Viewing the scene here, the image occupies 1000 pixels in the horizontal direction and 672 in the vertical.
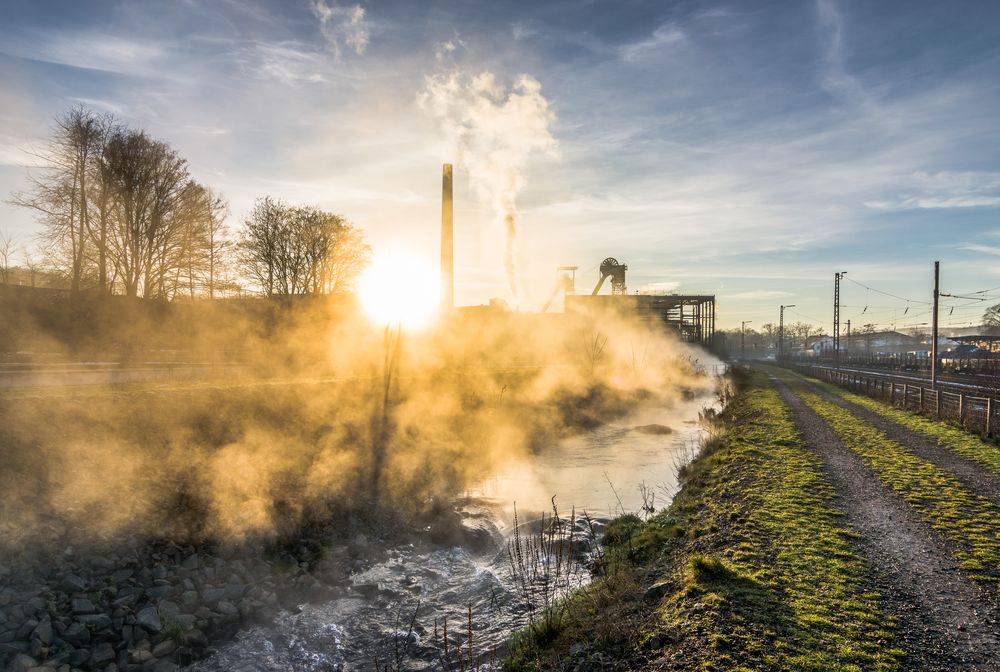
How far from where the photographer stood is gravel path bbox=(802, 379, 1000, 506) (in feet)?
35.2

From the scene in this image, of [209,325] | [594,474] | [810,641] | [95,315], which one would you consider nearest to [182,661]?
[810,641]

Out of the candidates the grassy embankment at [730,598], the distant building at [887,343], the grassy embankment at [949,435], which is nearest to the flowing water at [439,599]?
the grassy embankment at [730,598]

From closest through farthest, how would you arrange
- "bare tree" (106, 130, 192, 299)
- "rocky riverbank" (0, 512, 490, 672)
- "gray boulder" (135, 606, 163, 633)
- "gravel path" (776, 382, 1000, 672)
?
"gravel path" (776, 382, 1000, 672), "rocky riverbank" (0, 512, 490, 672), "gray boulder" (135, 606, 163, 633), "bare tree" (106, 130, 192, 299)

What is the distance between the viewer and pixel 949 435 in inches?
640

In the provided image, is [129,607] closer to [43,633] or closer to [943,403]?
[43,633]

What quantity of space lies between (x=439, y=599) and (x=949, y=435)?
1627cm

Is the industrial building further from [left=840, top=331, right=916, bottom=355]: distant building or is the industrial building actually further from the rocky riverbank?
[left=840, top=331, right=916, bottom=355]: distant building

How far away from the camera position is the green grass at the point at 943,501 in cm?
738

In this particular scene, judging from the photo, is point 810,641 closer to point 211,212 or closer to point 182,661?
point 182,661

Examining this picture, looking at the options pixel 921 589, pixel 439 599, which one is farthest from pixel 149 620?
pixel 921 589

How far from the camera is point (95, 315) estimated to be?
1091 inches

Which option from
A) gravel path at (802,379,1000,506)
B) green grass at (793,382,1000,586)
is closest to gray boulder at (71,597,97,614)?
green grass at (793,382,1000,586)

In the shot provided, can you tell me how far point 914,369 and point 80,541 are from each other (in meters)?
63.2

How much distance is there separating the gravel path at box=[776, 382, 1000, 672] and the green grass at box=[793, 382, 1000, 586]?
0.22 m
